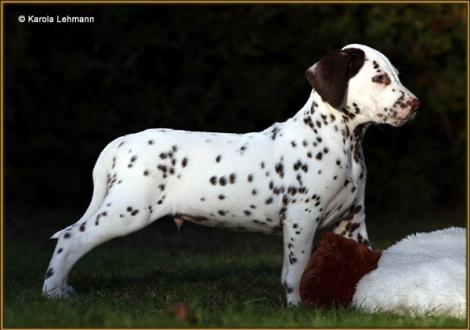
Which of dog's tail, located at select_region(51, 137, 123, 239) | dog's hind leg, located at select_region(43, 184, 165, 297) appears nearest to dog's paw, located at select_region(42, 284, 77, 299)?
dog's hind leg, located at select_region(43, 184, 165, 297)

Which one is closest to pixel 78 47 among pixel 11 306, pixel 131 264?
pixel 131 264

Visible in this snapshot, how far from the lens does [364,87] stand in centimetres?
563

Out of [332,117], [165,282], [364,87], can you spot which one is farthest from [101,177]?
[364,87]

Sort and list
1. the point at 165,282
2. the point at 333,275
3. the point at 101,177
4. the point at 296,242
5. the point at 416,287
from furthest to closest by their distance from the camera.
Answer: the point at 165,282 < the point at 101,177 < the point at 296,242 < the point at 333,275 < the point at 416,287

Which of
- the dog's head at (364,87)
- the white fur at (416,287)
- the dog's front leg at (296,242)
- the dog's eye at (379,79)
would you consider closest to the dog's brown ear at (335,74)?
the dog's head at (364,87)

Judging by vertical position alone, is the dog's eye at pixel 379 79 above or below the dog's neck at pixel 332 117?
above

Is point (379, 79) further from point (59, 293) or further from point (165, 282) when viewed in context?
point (59, 293)

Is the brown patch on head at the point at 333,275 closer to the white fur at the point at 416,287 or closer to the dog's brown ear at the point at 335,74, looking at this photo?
the white fur at the point at 416,287

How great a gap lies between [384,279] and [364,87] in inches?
49.0

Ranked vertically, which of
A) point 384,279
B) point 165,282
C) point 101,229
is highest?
point 101,229

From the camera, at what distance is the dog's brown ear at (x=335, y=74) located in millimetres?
5586

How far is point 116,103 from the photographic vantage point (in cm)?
1081

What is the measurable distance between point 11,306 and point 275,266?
2894 millimetres

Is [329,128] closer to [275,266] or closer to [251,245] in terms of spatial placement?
[275,266]
